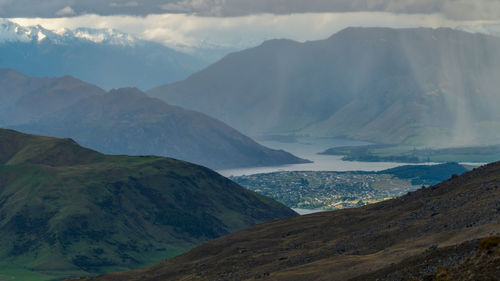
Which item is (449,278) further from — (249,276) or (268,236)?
(268,236)

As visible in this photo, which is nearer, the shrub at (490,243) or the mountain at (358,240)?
the shrub at (490,243)

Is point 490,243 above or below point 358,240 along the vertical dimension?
above

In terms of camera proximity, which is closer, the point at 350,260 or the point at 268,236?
the point at 350,260

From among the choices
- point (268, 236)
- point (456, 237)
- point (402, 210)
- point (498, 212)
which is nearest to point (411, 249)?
point (456, 237)

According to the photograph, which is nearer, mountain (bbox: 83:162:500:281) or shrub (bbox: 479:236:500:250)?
shrub (bbox: 479:236:500:250)

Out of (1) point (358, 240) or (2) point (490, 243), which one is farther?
(1) point (358, 240)

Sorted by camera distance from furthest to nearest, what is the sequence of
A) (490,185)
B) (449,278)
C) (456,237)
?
(490,185) → (456,237) → (449,278)

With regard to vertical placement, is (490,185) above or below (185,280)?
above

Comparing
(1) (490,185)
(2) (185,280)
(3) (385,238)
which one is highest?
(1) (490,185)
